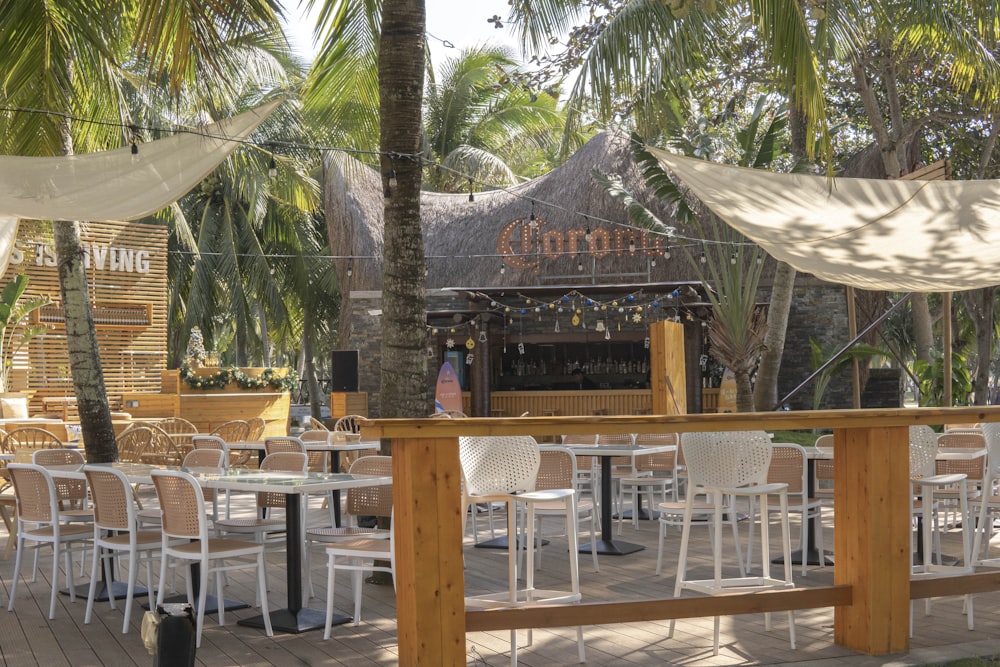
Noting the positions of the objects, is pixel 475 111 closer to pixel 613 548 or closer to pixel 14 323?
pixel 14 323

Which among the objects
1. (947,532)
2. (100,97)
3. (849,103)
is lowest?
(947,532)

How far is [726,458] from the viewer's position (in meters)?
4.94

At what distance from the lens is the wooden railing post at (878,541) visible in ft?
14.8

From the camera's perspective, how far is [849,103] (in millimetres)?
17719

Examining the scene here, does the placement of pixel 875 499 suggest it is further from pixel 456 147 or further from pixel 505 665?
pixel 456 147

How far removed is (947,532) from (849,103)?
1119cm

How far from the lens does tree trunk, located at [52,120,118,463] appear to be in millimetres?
8445

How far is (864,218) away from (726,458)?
2399 millimetres

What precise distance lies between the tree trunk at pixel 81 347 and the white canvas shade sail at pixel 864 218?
4.95 metres

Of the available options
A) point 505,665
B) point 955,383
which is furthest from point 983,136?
point 505,665

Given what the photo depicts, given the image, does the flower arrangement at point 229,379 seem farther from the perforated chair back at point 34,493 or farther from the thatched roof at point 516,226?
the perforated chair back at point 34,493

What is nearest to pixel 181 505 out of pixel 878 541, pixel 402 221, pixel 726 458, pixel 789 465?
pixel 402 221

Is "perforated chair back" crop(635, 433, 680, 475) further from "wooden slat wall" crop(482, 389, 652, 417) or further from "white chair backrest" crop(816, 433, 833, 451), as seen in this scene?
"wooden slat wall" crop(482, 389, 652, 417)

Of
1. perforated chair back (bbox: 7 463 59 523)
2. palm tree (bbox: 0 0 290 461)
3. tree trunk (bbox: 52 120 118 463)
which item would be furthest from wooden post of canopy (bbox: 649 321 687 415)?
perforated chair back (bbox: 7 463 59 523)
